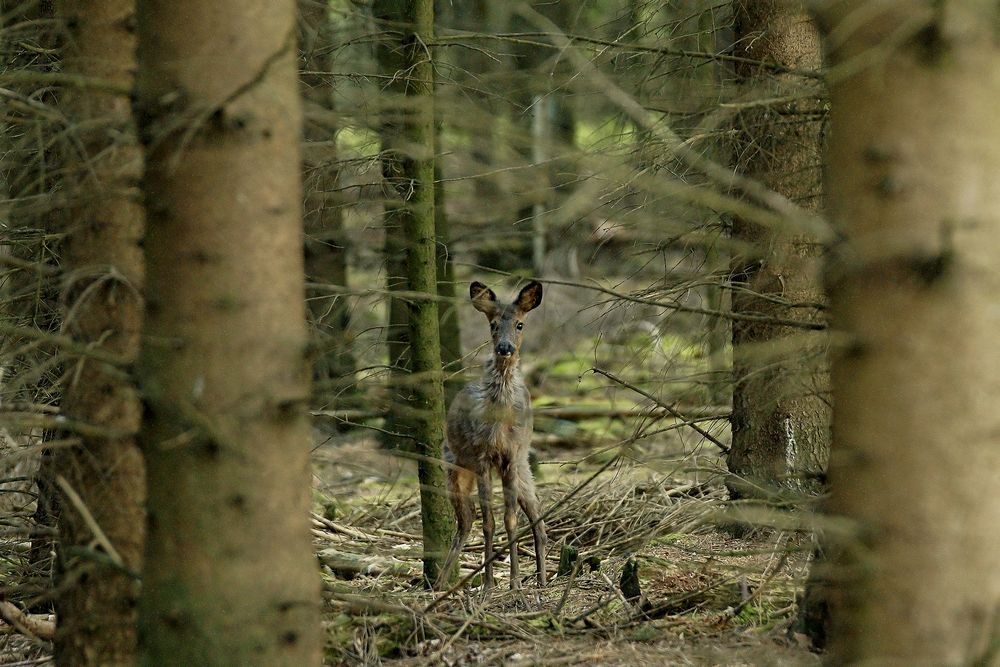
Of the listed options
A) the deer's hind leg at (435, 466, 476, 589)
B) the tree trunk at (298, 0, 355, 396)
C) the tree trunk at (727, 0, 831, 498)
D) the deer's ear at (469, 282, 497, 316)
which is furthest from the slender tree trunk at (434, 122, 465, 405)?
the tree trunk at (727, 0, 831, 498)

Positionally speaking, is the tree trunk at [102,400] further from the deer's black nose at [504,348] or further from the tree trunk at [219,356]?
the deer's black nose at [504,348]

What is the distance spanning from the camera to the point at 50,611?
7.00m

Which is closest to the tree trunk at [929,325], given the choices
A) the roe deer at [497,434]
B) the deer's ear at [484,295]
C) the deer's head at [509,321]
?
the roe deer at [497,434]

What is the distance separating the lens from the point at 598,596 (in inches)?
293

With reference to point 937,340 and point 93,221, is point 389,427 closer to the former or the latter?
point 93,221

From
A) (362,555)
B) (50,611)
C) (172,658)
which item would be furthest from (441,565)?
(172,658)

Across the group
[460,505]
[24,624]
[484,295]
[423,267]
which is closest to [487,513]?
[460,505]

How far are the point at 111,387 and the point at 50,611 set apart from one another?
2555 mm

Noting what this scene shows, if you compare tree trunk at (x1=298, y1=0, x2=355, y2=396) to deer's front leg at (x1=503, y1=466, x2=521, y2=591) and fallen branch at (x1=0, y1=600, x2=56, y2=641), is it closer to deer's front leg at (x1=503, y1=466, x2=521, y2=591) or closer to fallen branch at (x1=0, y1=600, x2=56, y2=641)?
fallen branch at (x1=0, y1=600, x2=56, y2=641)

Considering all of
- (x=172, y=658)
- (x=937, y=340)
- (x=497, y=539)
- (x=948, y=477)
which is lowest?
(x=497, y=539)

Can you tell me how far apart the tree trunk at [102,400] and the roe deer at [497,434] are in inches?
146

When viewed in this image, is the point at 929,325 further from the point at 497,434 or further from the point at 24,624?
the point at 497,434

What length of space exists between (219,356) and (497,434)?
5.60 meters

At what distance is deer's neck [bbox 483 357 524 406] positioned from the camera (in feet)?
31.5
